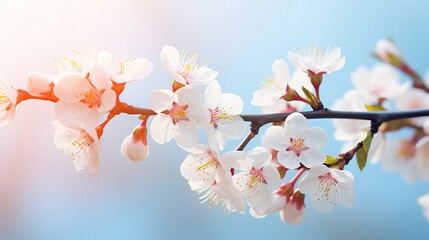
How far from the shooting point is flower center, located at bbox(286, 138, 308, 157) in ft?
3.71

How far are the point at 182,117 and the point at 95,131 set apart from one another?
17 cm

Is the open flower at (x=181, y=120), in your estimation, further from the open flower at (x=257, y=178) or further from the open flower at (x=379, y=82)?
the open flower at (x=379, y=82)

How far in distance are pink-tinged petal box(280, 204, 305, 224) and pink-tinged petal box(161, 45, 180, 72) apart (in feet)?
1.36

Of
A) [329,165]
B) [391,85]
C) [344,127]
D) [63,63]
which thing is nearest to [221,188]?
[329,165]

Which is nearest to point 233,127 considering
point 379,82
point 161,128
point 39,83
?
point 161,128

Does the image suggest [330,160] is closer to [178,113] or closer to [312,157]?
[312,157]

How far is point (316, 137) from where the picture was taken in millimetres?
1157

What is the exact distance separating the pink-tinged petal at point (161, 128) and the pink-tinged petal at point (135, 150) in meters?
0.07

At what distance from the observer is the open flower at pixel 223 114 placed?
1118mm

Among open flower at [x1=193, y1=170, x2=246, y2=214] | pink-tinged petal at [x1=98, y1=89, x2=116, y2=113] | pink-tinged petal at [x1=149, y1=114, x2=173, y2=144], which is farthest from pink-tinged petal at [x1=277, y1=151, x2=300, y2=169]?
pink-tinged petal at [x1=98, y1=89, x2=116, y2=113]

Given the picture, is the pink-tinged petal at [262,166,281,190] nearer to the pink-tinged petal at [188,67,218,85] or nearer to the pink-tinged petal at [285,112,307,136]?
the pink-tinged petal at [285,112,307,136]

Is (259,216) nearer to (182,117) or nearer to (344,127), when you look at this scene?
(182,117)

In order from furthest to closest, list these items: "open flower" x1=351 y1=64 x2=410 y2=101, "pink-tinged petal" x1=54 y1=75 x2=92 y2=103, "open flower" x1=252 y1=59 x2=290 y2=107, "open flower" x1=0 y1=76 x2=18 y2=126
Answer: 1. "open flower" x1=351 y1=64 x2=410 y2=101
2. "open flower" x1=252 y1=59 x2=290 y2=107
3. "open flower" x1=0 y1=76 x2=18 y2=126
4. "pink-tinged petal" x1=54 y1=75 x2=92 y2=103

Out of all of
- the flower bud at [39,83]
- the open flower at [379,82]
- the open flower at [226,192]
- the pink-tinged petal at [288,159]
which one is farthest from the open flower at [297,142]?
the open flower at [379,82]
